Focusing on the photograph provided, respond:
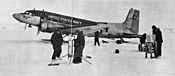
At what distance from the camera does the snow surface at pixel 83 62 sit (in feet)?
4.65

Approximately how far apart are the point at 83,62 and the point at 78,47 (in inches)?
3.2

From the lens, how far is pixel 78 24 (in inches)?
57.4

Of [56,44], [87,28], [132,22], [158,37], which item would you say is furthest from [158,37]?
[56,44]

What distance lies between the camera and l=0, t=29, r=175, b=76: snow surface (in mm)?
Answer: 1416

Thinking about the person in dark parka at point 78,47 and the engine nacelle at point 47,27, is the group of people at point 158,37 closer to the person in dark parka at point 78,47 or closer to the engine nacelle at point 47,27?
the person in dark parka at point 78,47

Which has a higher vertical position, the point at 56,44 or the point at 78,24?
the point at 78,24

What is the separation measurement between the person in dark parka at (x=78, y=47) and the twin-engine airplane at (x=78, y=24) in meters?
0.04

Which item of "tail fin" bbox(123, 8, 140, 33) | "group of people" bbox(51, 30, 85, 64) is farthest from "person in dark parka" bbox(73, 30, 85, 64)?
"tail fin" bbox(123, 8, 140, 33)

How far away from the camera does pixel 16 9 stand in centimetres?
146

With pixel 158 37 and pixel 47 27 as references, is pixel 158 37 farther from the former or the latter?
pixel 47 27

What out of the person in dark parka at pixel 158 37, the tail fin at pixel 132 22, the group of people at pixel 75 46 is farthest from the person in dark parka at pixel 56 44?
the person in dark parka at pixel 158 37

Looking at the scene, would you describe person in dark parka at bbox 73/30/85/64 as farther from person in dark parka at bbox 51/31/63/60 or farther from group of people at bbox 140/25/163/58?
group of people at bbox 140/25/163/58

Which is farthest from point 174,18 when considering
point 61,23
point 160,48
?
point 61,23

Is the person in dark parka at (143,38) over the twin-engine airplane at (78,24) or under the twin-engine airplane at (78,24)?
under
